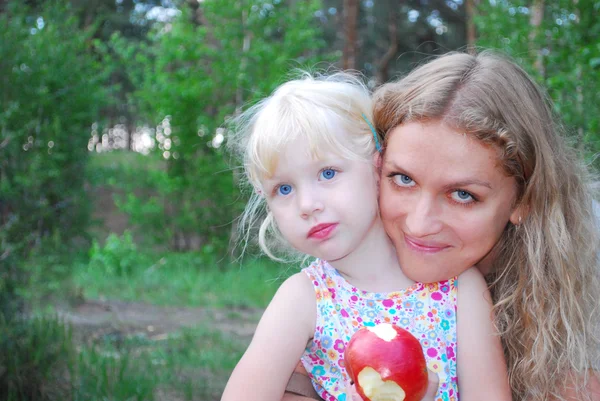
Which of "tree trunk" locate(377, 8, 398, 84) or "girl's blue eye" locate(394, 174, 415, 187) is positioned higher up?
"tree trunk" locate(377, 8, 398, 84)

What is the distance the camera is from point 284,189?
6.29ft

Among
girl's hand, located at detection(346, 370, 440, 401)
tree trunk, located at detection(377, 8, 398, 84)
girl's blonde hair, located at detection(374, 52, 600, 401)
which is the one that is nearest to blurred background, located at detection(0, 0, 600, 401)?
girl's blonde hair, located at detection(374, 52, 600, 401)

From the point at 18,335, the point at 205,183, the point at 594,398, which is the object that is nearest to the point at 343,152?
the point at 594,398

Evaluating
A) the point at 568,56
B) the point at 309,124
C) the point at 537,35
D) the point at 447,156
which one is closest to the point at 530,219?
the point at 447,156

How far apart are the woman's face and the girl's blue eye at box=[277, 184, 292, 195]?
0.26 meters

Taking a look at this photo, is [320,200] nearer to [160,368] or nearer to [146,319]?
[160,368]

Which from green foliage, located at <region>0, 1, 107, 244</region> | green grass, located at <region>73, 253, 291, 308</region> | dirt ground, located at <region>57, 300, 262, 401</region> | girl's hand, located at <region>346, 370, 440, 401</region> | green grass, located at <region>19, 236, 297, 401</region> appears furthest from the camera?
green grass, located at <region>73, 253, 291, 308</region>

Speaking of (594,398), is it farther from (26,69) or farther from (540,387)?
(26,69)

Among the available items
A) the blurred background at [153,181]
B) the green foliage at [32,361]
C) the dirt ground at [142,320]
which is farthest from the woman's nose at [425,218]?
the dirt ground at [142,320]

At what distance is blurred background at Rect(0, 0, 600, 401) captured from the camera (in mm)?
3447

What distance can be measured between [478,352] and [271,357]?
1.85ft

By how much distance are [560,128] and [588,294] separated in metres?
0.52

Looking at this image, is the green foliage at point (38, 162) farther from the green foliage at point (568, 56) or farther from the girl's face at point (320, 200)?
the green foliage at point (568, 56)

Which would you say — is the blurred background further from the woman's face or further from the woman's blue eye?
the woman's blue eye
